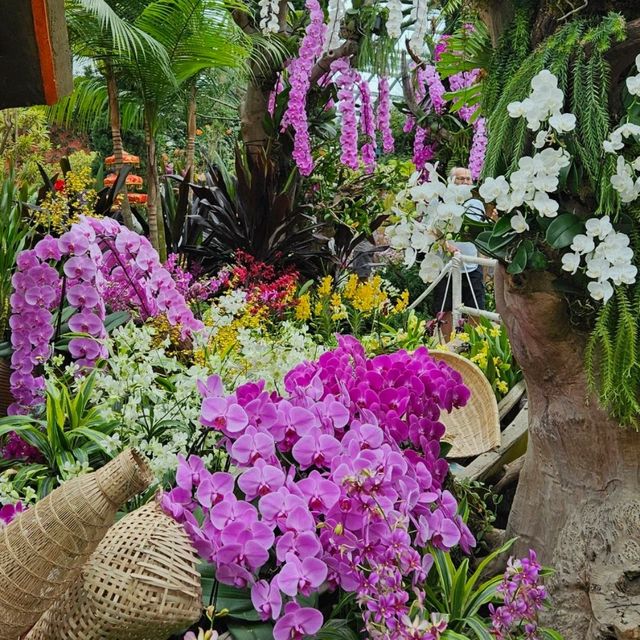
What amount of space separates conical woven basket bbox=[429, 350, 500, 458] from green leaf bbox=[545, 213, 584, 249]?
4.10 feet

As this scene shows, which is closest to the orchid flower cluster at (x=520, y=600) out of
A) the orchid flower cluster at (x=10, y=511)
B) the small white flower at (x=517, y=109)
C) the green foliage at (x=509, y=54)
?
the small white flower at (x=517, y=109)

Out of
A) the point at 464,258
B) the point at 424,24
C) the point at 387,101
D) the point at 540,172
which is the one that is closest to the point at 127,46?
the point at 424,24

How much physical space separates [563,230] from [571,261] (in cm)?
8

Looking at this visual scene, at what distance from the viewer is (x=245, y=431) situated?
1.50 m

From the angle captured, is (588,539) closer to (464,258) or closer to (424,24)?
(464,258)

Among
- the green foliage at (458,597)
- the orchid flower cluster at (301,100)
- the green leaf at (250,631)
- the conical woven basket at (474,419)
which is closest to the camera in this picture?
the green leaf at (250,631)

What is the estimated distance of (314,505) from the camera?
56.3 inches

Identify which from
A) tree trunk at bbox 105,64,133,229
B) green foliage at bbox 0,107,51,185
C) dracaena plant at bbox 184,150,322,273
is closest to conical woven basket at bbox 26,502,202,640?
tree trunk at bbox 105,64,133,229

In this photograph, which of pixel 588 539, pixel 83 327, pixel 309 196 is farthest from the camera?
pixel 309 196

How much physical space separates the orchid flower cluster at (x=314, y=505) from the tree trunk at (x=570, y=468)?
33 cm

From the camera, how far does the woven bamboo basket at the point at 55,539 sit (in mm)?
1199

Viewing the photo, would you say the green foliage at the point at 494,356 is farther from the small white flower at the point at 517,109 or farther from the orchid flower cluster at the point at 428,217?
the small white flower at the point at 517,109

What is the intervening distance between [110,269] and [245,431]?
71.0 inches

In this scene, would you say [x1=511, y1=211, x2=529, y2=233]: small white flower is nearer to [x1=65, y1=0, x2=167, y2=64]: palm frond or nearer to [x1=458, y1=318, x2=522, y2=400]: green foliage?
[x1=458, y1=318, x2=522, y2=400]: green foliage
